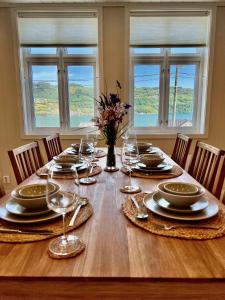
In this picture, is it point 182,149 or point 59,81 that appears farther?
point 59,81

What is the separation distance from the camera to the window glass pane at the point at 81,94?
3299 millimetres

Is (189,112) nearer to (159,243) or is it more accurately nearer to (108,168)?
(108,168)

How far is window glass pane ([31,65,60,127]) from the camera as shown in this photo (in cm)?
330

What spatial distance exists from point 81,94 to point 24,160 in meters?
1.76

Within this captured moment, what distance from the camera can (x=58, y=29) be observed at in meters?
3.11

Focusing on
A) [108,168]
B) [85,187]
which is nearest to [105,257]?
[85,187]

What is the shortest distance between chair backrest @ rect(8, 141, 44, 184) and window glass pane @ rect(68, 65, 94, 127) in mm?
1421

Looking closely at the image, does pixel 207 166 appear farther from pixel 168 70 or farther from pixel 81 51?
pixel 81 51

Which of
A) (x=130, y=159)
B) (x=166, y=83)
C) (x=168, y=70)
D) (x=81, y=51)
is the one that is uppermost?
(x=81, y=51)

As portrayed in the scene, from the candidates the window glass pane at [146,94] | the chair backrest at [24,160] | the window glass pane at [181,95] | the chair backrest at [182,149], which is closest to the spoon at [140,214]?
the chair backrest at [24,160]

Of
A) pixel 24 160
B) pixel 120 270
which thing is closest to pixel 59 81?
pixel 24 160

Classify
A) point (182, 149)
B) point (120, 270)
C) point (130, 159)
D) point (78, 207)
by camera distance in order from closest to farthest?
point (120, 270) → point (78, 207) → point (130, 159) → point (182, 149)

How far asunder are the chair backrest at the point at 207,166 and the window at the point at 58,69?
73.2 inches

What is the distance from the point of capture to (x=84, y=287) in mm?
674
